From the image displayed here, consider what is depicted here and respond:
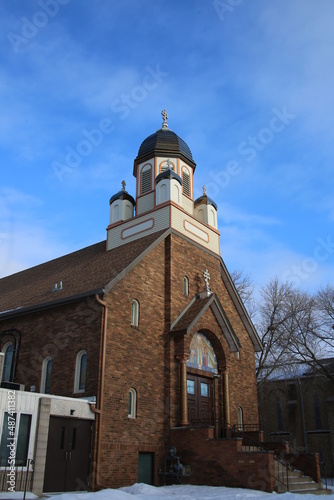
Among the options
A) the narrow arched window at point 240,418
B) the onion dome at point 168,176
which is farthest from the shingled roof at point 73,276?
the narrow arched window at point 240,418

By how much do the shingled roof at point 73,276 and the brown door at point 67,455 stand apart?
14.6 ft

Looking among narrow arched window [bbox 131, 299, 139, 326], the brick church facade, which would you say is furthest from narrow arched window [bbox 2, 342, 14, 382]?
narrow arched window [bbox 131, 299, 139, 326]

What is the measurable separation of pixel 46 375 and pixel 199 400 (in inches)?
238

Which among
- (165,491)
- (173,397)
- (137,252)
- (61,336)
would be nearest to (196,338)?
(173,397)

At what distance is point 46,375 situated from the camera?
17891mm

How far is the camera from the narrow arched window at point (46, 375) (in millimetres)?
17625

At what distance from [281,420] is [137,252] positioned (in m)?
29.7

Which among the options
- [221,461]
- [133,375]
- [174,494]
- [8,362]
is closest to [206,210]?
[133,375]

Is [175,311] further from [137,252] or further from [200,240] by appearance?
[200,240]

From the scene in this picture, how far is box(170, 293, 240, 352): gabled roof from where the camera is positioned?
18969mm

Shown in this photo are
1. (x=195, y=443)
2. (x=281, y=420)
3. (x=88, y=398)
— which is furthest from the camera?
(x=281, y=420)

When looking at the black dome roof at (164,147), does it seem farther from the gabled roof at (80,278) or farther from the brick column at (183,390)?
the brick column at (183,390)

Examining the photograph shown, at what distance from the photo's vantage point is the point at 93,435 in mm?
14945

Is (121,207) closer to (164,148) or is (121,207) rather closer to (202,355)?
(164,148)
